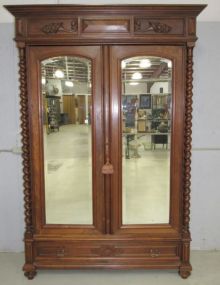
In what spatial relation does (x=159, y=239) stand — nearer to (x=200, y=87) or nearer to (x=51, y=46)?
(x=200, y=87)

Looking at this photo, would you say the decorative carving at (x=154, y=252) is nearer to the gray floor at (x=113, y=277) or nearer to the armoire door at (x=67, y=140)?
the gray floor at (x=113, y=277)

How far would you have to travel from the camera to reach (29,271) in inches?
107

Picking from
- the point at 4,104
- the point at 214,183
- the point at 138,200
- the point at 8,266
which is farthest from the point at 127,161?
the point at 8,266

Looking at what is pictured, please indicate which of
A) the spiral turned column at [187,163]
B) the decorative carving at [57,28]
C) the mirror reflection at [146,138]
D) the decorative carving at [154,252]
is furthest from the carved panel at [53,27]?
the decorative carving at [154,252]

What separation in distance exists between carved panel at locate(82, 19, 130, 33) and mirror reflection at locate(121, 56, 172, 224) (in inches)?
9.9

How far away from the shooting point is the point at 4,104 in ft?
9.94

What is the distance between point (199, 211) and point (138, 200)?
812 millimetres

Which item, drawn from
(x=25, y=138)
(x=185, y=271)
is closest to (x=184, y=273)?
(x=185, y=271)

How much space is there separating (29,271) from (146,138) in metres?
1.58

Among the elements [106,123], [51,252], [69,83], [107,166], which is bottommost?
[51,252]

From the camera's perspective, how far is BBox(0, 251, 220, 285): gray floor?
105 inches

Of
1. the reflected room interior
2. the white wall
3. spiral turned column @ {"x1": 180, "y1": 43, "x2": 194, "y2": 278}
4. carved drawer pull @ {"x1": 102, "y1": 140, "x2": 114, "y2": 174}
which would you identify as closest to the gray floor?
spiral turned column @ {"x1": 180, "y1": 43, "x2": 194, "y2": 278}

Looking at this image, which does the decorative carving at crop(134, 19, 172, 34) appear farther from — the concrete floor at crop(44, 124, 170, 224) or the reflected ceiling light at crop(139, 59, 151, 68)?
the concrete floor at crop(44, 124, 170, 224)

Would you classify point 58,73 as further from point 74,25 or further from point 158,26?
point 158,26
